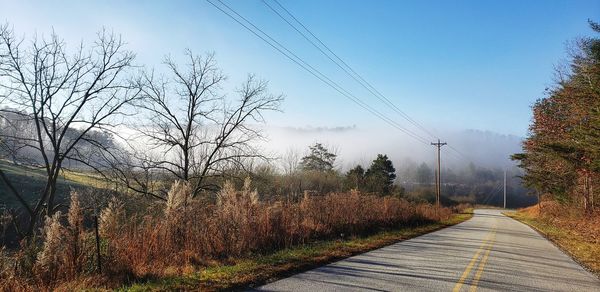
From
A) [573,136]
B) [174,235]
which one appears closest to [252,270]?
[174,235]

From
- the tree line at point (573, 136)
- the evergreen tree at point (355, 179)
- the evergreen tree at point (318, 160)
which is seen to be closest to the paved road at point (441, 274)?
the tree line at point (573, 136)

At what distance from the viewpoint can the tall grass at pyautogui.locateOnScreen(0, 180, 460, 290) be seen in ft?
29.4

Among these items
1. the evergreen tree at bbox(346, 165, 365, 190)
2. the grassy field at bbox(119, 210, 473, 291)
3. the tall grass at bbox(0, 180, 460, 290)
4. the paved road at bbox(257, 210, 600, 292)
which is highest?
the evergreen tree at bbox(346, 165, 365, 190)

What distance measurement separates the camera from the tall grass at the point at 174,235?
896 centimetres

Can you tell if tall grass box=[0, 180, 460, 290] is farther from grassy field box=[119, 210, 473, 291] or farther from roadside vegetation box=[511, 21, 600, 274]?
roadside vegetation box=[511, 21, 600, 274]

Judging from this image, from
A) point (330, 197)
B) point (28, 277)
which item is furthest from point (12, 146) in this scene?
point (330, 197)

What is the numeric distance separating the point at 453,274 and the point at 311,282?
3898 mm

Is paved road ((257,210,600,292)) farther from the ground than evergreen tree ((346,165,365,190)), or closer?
closer

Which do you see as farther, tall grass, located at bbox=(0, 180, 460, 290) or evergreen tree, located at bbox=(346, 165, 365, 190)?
evergreen tree, located at bbox=(346, 165, 365, 190)

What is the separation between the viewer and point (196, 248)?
40.8ft

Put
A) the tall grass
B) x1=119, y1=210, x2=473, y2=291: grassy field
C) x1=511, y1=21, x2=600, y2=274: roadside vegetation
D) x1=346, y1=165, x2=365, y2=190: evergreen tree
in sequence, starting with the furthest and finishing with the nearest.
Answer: x1=346, y1=165, x2=365, y2=190: evergreen tree
x1=511, y1=21, x2=600, y2=274: roadside vegetation
the tall grass
x1=119, y1=210, x2=473, y2=291: grassy field

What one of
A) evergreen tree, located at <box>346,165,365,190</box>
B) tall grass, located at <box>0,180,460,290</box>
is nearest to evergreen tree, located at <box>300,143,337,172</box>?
evergreen tree, located at <box>346,165,365,190</box>

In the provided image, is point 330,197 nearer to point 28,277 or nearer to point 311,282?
point 311,282

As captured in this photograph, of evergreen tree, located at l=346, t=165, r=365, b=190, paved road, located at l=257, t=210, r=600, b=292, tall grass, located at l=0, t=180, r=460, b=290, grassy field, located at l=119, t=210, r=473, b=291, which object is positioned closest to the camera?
grassy field, located at l=119, t=210, r=473, b=291
